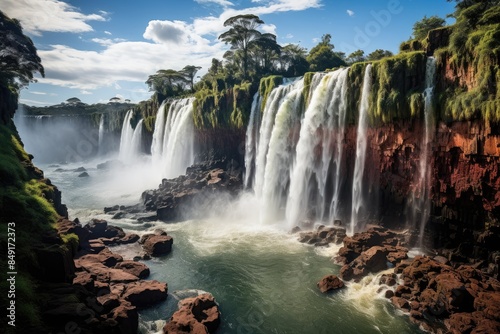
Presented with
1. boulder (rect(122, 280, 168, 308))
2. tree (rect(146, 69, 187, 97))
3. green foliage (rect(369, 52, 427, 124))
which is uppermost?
tree (rect(146, 69, 187, 97))

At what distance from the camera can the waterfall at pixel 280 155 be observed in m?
29.8

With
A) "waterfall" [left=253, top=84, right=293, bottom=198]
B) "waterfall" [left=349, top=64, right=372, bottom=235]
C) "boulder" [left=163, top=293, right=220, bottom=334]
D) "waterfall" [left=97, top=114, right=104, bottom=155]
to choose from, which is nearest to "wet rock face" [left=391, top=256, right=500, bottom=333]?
"waterfall" [left=349, top=64, right=372, bottom=235]

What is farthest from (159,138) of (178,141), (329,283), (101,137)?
(329,283)

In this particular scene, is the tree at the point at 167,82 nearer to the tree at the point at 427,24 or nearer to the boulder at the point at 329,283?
the tree at the point at 427,24

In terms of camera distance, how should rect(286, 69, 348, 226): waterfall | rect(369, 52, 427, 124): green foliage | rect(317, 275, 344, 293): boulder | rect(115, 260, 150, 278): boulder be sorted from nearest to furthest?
rect(317, 275, 344, 293): boulder < rect(115, 260, 150, 278): boulder < rect(369, 52, 427, 124): green foliage < rect(286, 69, 348, 226): waterfall

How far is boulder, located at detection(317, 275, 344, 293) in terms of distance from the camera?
16797 millimetres

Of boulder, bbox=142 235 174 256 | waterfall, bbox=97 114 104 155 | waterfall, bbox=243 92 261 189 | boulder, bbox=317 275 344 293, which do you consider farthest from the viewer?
waterfall, bbox=97 114 104 155

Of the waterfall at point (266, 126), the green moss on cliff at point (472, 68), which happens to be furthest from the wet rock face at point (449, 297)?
the waterfall at point (266, 126)

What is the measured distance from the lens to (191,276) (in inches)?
764

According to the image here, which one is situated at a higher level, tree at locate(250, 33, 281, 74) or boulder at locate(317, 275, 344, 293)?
tree at locate(250, 33, 281, 74)

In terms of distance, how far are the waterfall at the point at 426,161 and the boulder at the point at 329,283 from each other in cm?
736

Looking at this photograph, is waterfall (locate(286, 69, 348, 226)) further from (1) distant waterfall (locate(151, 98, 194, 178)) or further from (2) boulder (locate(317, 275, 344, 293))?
(1) distant waterfall (locate(151, 98, 194, 178))

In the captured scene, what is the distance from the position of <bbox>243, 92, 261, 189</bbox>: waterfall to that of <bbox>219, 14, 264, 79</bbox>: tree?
10.3 m

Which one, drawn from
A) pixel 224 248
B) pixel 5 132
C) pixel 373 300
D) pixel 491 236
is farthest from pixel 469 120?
pixel 5 132
